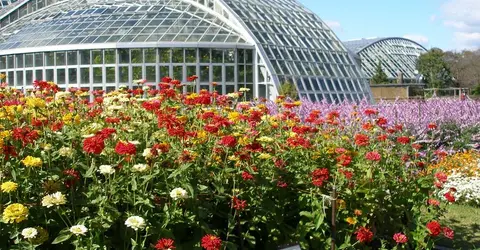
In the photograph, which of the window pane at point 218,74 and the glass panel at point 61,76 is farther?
the glass panel at point 61,76

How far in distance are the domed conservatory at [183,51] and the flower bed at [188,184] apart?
Answer: 16.0 meters

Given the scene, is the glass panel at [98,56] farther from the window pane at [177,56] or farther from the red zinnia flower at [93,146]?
the red zinnia flower at [93,146]

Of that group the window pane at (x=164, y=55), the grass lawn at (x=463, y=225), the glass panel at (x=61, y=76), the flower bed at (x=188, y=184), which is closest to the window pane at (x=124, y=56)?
the window pane at (x=164, y=55)

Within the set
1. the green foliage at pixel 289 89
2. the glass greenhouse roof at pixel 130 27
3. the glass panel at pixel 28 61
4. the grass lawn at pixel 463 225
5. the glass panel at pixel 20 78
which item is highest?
the glass greenhouse roof at pixel 130 27

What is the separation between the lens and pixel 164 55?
69.1 feet

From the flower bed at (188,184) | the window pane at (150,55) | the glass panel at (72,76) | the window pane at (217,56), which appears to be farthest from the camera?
the glass panel at (72,76)

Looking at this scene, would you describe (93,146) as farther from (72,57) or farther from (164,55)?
(72,57)

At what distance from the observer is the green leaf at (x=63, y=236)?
2.91 meters

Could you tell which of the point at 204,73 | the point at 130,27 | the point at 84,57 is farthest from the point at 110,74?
the point at 204,73

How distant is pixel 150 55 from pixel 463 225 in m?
16.0

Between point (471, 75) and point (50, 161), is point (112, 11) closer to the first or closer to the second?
point (50, 161)

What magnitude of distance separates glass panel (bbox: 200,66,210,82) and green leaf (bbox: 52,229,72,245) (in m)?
18.4

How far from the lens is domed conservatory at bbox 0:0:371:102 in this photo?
21125 mm

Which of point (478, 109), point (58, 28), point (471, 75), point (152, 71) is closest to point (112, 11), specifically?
point (58, 28)
